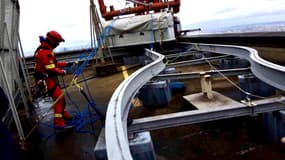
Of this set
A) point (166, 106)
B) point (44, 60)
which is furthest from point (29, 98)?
→ point (166, 106)

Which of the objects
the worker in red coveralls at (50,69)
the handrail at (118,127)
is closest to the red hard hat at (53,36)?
the worker in red coveralls at (50,69)

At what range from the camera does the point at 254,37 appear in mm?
8117

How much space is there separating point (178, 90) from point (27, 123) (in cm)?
326

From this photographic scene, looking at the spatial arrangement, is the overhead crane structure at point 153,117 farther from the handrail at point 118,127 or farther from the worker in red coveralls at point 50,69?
the worker in red coveralls at point 50,69

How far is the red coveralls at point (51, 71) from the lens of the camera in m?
4.45

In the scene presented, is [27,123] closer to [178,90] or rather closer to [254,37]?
[178,90]

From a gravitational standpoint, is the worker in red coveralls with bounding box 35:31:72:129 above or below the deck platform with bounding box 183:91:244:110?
above

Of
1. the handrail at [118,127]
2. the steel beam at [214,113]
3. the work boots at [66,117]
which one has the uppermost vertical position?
the handrail at [118,127]

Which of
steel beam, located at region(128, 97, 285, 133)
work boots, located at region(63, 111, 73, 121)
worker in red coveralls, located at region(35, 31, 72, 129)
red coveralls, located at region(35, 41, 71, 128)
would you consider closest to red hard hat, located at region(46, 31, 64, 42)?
worker in red coveralls, located at region(35, 31, 72, 129)

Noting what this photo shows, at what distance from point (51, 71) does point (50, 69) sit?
0.20ft

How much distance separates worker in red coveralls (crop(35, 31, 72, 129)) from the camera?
4.46 metres

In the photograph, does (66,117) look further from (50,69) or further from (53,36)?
(53,36)

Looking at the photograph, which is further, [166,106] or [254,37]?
[254,37]

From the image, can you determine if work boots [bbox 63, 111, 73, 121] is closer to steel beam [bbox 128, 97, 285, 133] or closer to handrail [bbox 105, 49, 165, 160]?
handrail [bbox 105, 49, 165, 160]
